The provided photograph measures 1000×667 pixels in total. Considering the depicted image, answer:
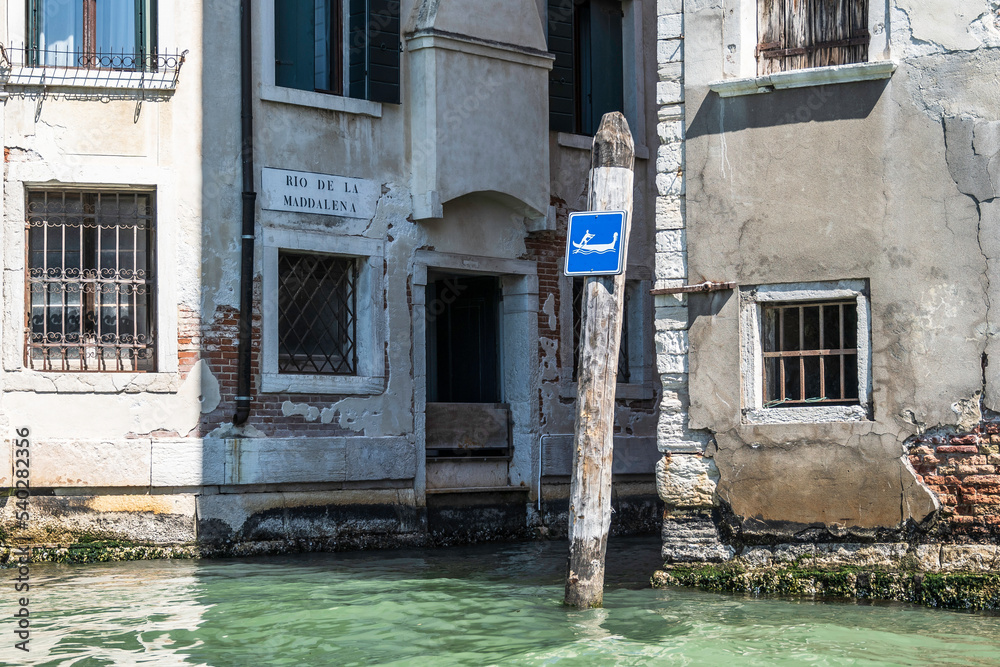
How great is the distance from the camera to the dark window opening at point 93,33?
1003 cm

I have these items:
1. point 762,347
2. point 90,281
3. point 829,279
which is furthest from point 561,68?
point 829,279

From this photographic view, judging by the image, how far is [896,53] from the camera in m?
7.43

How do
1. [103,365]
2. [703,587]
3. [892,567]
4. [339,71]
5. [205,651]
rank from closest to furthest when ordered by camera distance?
[205,651] → [892,567] → [703,587] → [103,365] → [339,71]

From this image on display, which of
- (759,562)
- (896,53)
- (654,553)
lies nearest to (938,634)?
(759,562)

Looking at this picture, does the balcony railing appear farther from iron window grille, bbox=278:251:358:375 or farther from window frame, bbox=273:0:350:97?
iron window grille, bbox=278:251:358:375

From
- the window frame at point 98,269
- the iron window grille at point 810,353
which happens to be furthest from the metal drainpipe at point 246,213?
the iron window grille at point 810,353

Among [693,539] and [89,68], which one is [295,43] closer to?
[89,68]

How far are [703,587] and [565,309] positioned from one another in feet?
17.2

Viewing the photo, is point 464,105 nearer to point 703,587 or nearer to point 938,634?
point 703,587

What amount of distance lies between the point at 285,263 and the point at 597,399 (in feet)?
15.7

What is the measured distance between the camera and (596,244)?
6.99 metres

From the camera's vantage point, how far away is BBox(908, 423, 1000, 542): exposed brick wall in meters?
7.03

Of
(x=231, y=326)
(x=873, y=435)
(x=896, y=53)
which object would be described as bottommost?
(x=873, y=435)

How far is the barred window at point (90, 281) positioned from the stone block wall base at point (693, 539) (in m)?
4.61
